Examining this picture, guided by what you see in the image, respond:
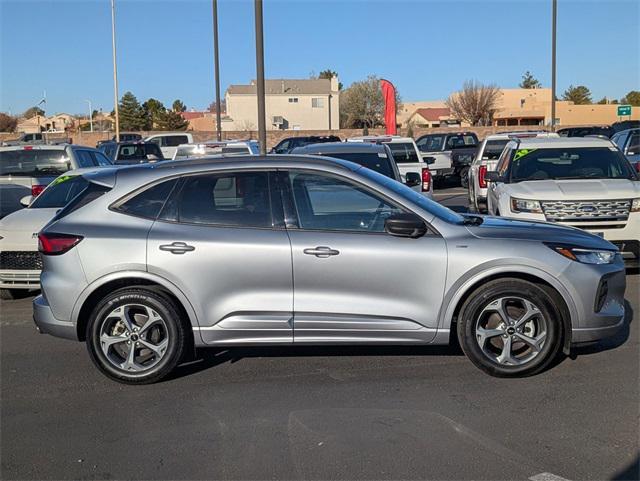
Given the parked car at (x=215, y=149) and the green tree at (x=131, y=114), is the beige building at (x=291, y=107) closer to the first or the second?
the green tree at (x=131, y=114)

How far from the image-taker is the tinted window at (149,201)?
577 centimetres

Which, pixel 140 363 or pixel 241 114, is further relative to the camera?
pixel 241 114

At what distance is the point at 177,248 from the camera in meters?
5.56

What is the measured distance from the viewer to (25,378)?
237 inches

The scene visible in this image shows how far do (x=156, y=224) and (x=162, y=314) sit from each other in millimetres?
723

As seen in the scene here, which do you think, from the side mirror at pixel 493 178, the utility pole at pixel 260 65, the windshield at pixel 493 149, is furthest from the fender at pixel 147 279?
the windshield at pixel 493 149

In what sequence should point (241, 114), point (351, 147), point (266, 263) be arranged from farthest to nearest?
1. point (241, 114)
2. point (351, 147)
3. point (266, 263)

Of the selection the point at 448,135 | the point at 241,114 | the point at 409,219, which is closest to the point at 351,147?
the point at 409,219

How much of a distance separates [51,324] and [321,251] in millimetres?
2294

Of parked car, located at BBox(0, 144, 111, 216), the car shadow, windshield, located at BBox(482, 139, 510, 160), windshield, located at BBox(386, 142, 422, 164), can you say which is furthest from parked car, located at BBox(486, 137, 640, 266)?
parked car, located at BBox(0, 144, 111, 216)

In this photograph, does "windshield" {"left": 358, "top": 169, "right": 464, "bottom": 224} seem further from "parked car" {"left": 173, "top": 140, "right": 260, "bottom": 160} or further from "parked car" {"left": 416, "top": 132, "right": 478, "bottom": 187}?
"parked car" {"left": 416, "top": 132, "right": 478, "bottom": 187}

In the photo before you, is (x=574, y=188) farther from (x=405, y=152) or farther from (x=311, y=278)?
(x=405, y=152)

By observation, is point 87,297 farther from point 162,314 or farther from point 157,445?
point 157,445

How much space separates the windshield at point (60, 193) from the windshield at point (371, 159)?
12.1 feet
